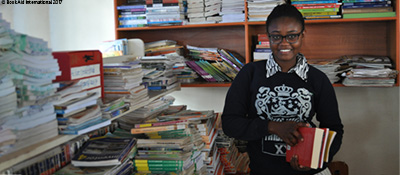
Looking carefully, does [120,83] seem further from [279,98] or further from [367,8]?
[367,8]

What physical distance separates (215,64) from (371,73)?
3.50 ft

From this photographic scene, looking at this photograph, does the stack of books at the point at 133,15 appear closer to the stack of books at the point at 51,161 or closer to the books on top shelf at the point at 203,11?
the books on top shelf at the point at 203,11

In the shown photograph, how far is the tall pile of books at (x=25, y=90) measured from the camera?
46.6 inches

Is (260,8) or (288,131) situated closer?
(288,131)

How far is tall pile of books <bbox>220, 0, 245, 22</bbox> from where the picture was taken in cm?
290

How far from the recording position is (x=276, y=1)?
2.79 m

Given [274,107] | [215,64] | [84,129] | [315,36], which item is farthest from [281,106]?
[315,36]

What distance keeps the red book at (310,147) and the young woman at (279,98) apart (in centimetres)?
12

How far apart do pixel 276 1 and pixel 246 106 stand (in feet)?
3.95

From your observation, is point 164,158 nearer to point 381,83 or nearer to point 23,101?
point 23,101

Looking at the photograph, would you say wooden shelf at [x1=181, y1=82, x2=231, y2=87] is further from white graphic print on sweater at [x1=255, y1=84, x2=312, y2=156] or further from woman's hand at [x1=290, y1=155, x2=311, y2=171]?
woman's hand at [x1=290, y1=155, x2=311, y2=171]

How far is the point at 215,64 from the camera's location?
9.93ft

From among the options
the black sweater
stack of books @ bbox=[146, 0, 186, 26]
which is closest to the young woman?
the black sweater

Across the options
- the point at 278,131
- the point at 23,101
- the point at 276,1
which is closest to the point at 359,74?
the point at 276,1
